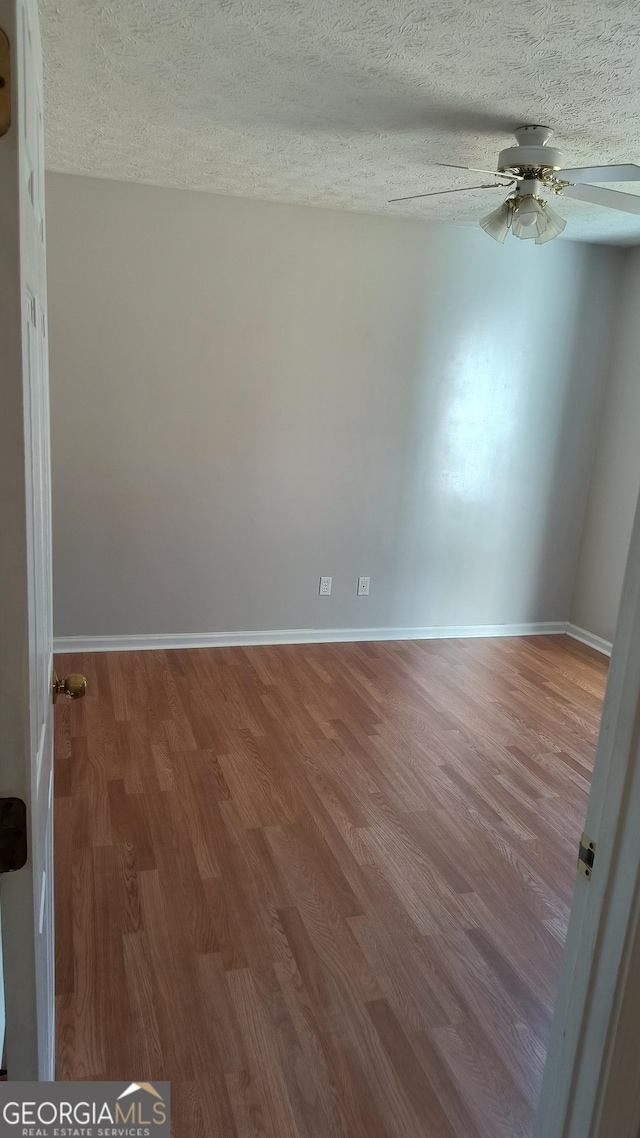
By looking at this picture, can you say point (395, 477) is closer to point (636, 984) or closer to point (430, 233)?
point (430, 233)

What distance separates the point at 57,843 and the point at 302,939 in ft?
2.94

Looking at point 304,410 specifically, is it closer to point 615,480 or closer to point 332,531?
point 332,531

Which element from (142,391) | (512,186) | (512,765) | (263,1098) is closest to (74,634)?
(142,391)

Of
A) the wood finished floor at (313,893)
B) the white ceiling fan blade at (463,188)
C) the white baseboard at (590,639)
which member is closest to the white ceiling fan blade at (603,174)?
the white ceiling fan blade at (463,188)

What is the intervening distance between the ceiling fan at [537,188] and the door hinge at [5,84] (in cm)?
205

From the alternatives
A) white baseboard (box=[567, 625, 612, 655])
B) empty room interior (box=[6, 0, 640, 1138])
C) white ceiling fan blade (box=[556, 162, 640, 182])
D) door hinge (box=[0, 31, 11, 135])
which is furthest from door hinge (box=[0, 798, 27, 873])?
white baseboard (box=[567, 625, 612, 655])

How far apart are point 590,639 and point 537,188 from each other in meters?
3.04

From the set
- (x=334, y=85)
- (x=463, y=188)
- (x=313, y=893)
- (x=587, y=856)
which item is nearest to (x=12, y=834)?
(x=587, y=856)

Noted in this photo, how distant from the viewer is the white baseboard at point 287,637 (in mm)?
4039

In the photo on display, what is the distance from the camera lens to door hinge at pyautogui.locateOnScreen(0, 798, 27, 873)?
31.9 inches

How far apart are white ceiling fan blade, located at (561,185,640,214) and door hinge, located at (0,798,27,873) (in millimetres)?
2574

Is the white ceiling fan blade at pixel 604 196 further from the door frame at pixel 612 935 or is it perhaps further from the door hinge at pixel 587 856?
the door hinge at pixel 587 856

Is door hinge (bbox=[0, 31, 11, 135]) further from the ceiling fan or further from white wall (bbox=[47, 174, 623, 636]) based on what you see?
white wall (bbox=[47, 174, 623, 636])

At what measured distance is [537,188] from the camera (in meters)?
2.67
